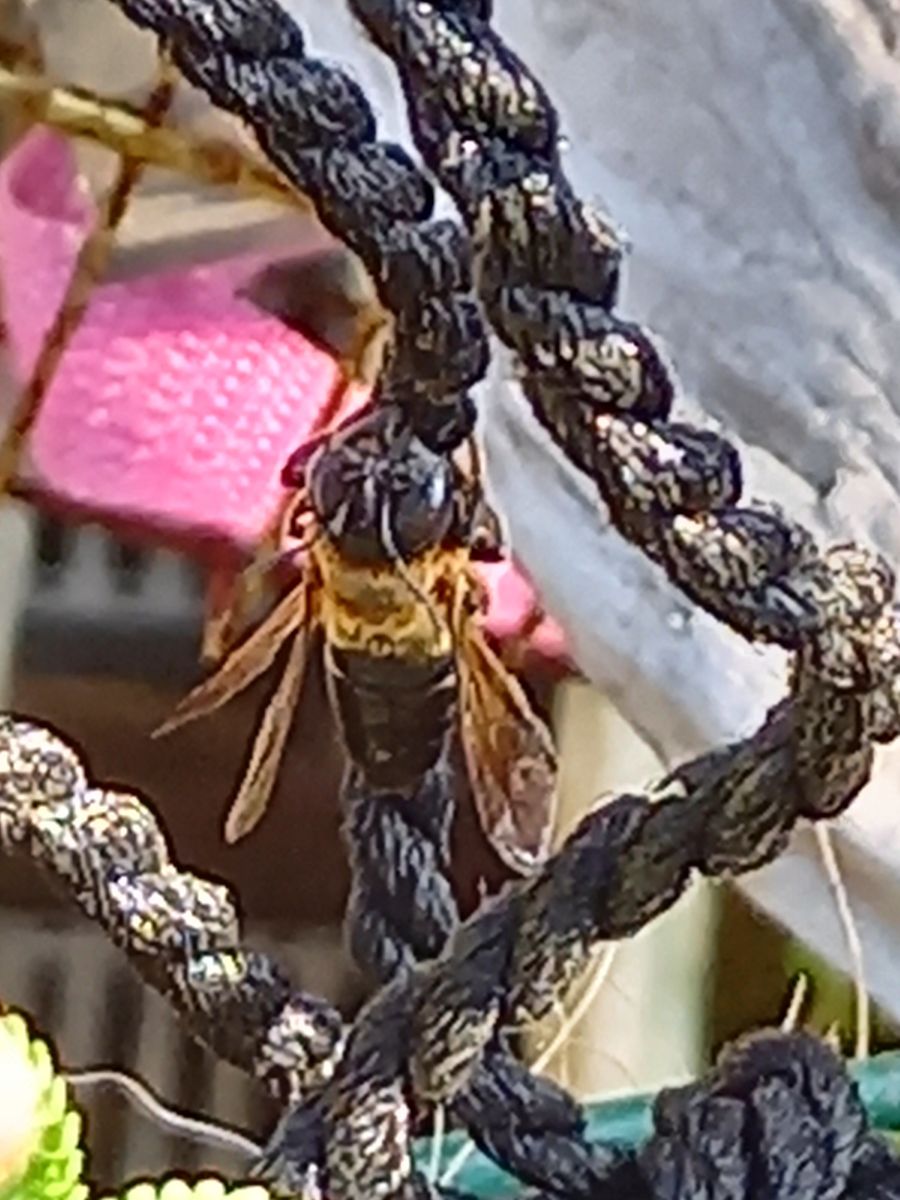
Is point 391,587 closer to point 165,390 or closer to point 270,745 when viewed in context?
point 270,745

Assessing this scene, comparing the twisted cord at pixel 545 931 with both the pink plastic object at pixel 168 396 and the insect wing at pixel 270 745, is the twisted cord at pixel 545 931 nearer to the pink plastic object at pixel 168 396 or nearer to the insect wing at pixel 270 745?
the insect wing at pixel 270 745

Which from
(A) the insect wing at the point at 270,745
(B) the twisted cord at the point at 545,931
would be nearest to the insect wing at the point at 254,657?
(A) the insect wing at the point at 270,745

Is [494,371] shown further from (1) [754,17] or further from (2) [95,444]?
(2) [95,444]

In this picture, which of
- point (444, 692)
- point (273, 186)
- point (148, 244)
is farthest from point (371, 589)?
point (148, 244)

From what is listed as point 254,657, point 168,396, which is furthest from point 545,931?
point 168,396

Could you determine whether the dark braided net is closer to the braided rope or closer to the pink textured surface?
the braided rope

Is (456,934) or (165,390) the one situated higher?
(456,934)
